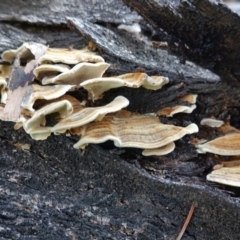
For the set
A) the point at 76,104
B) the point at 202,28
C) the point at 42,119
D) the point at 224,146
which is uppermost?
the point at 202,28

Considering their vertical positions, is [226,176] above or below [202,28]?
below

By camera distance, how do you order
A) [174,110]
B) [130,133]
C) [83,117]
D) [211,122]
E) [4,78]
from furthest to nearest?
[211,122] → [174,110] → [4,78] → [130,133] → [83,117]

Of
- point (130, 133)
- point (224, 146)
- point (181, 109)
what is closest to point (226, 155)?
point (224, 146)

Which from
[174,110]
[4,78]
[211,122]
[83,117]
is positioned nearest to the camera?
[83,117]

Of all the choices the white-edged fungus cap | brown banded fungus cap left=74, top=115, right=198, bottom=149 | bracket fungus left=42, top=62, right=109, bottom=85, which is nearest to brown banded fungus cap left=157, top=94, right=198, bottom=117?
the white-edged fungus cap

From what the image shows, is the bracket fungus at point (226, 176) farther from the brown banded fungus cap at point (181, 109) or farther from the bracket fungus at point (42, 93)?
the bracket fungus at point (42, 93)

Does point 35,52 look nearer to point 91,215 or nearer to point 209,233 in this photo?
point 91,215

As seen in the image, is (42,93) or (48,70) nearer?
(42,93)

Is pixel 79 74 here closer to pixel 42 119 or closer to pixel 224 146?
pixel 42 119

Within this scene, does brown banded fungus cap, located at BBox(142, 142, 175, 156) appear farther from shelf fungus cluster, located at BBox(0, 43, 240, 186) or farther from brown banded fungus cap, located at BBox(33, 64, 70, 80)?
brown banded fungus cap, located at BBox(33, 64, 70, 80)
